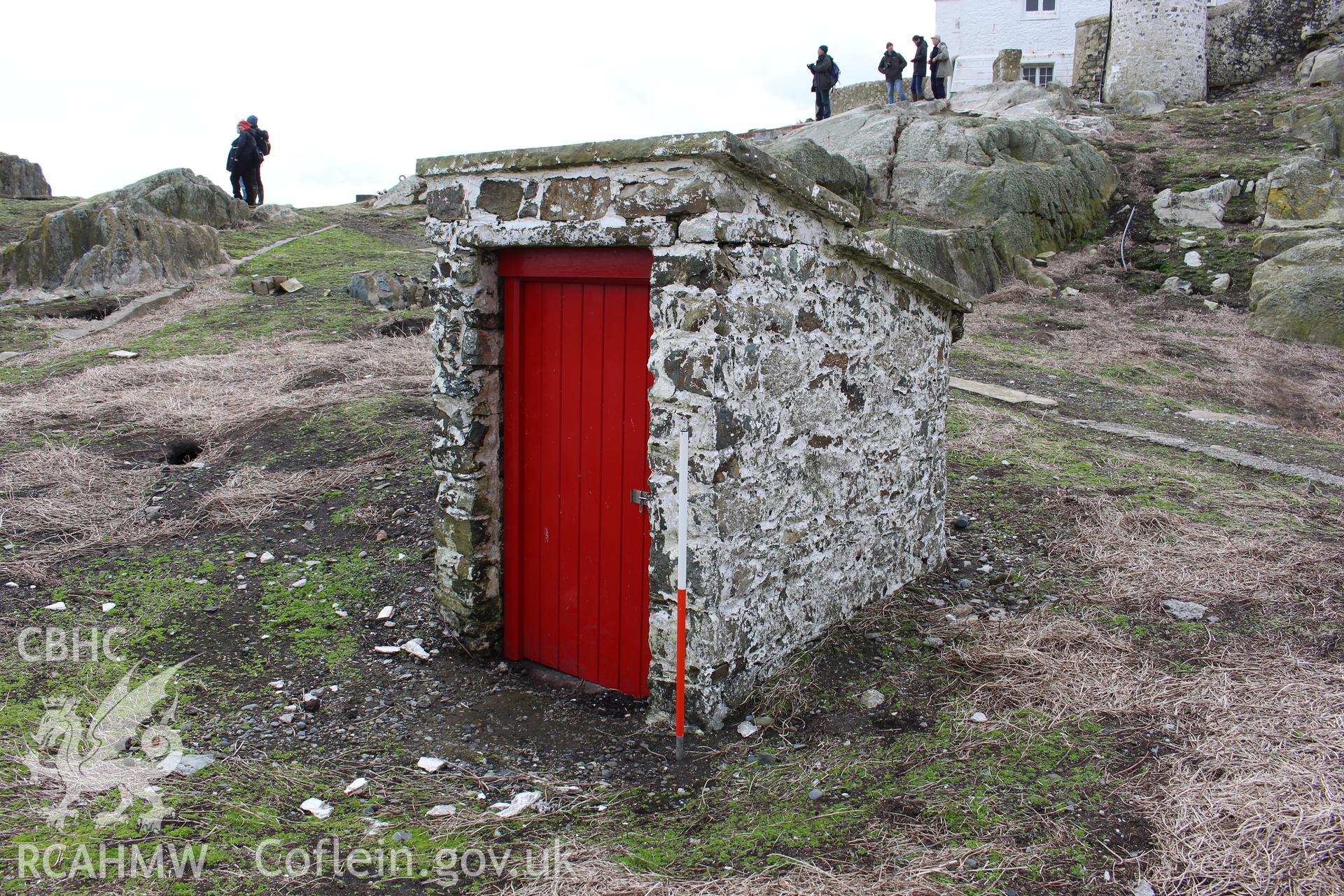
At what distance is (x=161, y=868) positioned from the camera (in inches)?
125

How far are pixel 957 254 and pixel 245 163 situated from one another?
14.3 metres

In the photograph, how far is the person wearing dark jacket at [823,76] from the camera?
22922 millimetres

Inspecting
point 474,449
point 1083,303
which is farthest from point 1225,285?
point 474,449

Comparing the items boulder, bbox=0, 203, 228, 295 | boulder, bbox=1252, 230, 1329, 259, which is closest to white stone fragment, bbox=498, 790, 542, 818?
boulder, bbox=0, 203, 228, 295

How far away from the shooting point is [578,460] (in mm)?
4762

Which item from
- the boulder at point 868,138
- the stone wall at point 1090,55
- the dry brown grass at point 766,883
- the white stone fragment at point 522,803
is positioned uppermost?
the stone wall at point 1090,55

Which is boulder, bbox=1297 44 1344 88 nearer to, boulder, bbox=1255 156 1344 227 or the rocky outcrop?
boulder, bbox=1255 156 1344 227

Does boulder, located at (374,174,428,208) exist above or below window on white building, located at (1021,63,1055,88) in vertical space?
below

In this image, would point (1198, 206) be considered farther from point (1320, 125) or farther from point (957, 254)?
point (957, 254)

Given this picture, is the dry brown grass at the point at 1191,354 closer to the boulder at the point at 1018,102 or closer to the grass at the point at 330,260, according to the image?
the boulder at the point at 1018,102

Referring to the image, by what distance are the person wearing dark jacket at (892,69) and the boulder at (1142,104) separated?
610 centimetres

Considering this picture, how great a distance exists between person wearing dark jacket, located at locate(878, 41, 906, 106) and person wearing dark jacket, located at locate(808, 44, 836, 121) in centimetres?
139

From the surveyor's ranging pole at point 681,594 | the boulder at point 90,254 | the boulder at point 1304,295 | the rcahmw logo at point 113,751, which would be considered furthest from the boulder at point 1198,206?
the rcahmw logo at point 113,751

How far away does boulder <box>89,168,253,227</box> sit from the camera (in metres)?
16.3
